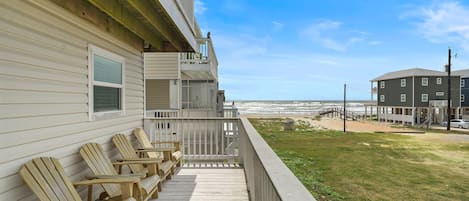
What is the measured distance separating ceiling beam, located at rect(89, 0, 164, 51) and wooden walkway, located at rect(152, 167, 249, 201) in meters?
2.27

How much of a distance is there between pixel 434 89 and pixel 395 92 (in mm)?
3463

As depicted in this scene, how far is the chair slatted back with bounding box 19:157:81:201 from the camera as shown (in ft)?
7.47

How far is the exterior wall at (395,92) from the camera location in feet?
93.2

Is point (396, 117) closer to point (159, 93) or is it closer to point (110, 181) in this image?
point (159, 93)

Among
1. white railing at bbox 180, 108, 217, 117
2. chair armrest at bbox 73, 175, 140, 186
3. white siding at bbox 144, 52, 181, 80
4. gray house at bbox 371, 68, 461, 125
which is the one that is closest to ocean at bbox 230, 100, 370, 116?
gray house at bbox 371, 68, 461, 125

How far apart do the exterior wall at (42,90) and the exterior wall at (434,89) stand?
31.4 m

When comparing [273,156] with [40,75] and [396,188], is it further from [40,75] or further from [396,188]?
[396,188]

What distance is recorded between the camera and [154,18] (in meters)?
3.31

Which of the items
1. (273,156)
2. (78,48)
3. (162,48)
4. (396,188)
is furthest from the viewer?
(396,188)

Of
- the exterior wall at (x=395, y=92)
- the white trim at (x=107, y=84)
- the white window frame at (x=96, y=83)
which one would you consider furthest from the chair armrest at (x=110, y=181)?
the exterior wall at (x=395, y=92)

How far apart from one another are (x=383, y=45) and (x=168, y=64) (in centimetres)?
4257

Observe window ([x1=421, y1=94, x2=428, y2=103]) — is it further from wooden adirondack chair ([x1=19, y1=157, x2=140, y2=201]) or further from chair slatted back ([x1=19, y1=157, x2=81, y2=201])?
chair slatted back ([x1=19, y1=157, x2=81, y2=201])

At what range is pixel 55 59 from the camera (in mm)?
2709

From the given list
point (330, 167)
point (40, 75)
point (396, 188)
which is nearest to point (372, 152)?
point (330, 167)
